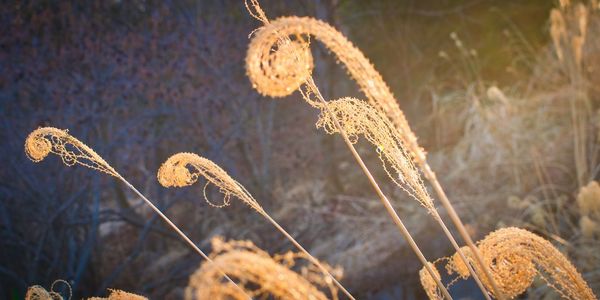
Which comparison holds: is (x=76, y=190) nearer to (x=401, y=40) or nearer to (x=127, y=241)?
(x=127, y=241)

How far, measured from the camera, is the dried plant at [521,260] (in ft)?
4.58

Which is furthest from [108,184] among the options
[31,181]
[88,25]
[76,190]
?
[88,25]

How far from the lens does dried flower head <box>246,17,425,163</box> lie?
1.03 m

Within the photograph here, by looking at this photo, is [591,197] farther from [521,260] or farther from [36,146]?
[36,146]

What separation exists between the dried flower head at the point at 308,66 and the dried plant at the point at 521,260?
521 millimetres

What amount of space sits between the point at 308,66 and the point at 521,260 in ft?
2.86

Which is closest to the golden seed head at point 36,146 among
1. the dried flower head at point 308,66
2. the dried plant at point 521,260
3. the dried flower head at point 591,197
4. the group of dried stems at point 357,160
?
the group of dried stems at point 357,160

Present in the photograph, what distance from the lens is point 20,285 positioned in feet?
→ 15.0

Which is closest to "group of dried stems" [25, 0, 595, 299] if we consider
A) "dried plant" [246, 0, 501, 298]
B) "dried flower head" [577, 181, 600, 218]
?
"dried plant" [246, 0, 501, 298]

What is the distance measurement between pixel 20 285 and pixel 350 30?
16.1ft

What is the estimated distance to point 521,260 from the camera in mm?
1539

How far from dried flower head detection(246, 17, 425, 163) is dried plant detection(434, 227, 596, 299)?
1.71ft

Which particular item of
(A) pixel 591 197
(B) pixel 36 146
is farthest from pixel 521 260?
(A) pixel 591 197

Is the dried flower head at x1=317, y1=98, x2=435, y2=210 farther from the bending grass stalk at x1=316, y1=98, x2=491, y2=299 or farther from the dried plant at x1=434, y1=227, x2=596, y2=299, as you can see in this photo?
the dried plant at x1=434, y1=227, x2=596, y2=299
